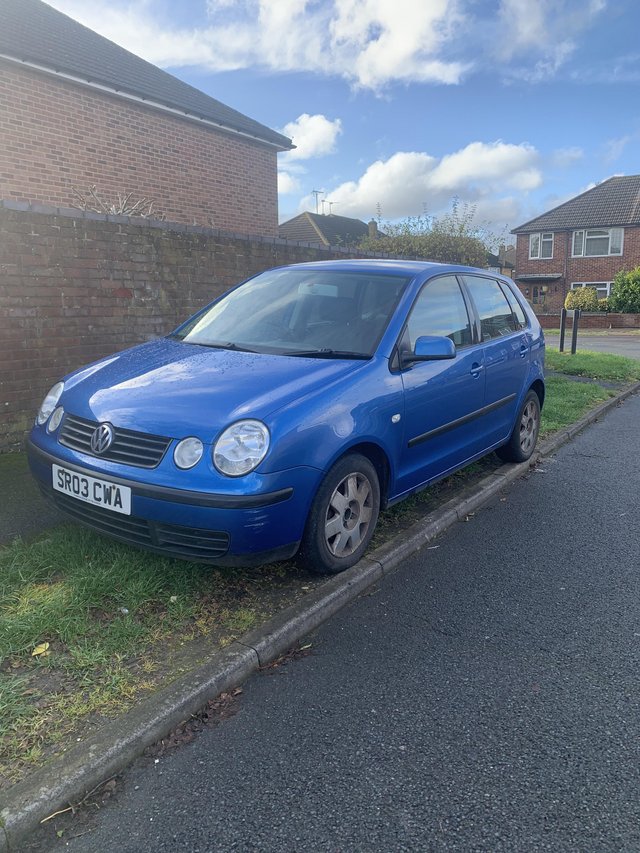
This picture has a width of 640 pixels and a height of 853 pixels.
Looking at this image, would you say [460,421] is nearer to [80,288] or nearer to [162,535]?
[162,535]

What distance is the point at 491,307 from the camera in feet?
16.6

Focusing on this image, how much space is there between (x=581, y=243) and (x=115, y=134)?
33.0m

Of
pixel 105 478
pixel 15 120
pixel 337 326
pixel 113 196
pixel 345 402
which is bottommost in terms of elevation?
pixel 105 478

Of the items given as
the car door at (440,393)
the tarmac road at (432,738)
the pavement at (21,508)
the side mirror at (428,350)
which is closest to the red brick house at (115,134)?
the pavement at (21,508)

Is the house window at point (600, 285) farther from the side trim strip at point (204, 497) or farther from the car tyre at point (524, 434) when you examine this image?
the side trim strip at point (204, 497)

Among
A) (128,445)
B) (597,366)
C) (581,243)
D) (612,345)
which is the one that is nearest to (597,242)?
(581,243)

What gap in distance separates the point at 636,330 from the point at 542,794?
27.7 meters

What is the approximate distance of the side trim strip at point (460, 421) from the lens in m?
3.91

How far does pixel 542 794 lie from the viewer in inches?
80.6

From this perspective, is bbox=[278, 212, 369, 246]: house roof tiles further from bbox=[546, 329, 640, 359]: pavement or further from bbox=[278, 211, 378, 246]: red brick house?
bbox=[546, 329, 640, 359]: pavement

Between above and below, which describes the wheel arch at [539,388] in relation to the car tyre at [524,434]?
above

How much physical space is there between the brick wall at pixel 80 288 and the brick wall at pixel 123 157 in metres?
5.32

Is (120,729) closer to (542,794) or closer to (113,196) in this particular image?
(542,794)

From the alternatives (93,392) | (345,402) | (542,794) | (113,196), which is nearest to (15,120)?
(113,196)
